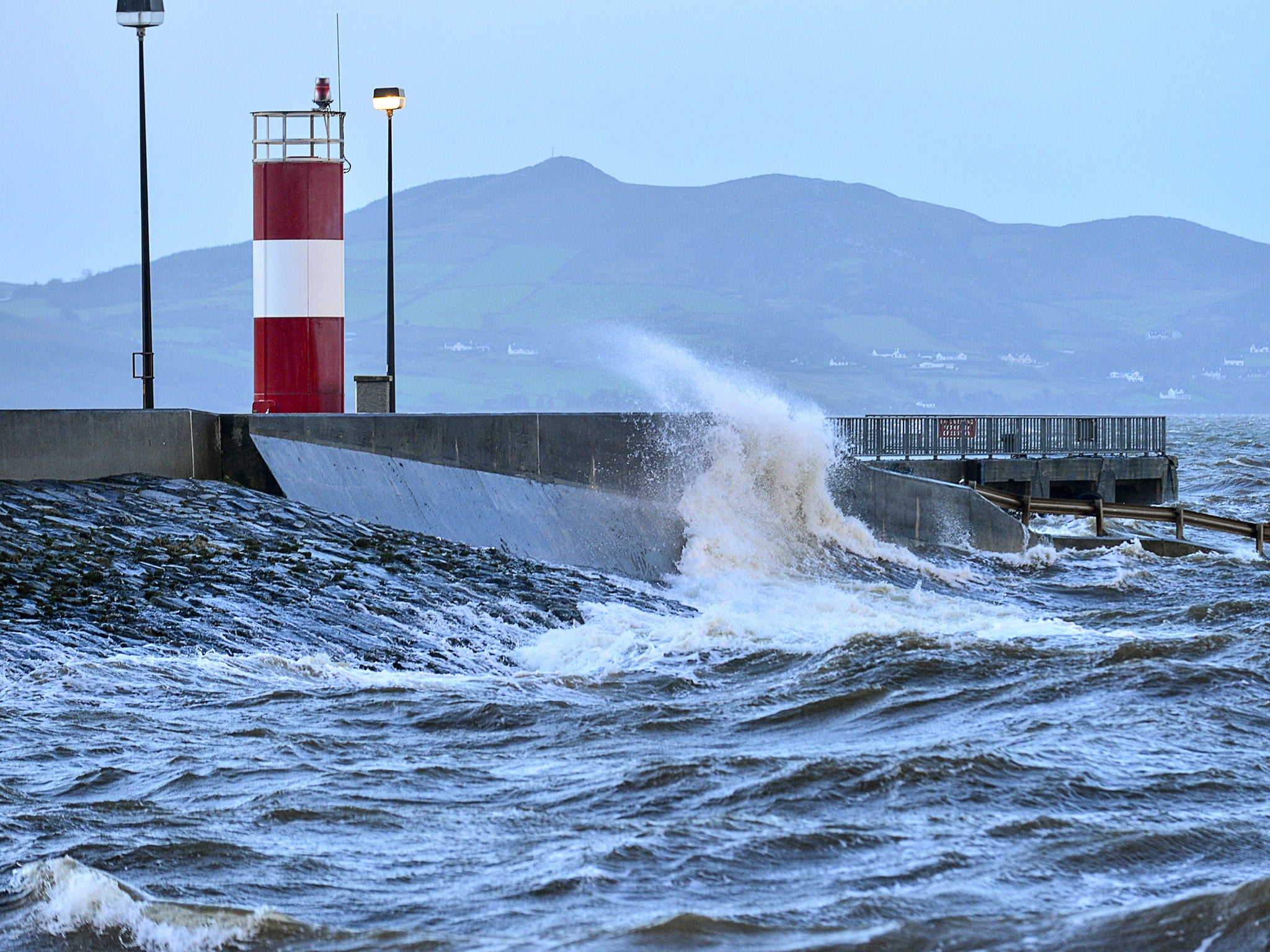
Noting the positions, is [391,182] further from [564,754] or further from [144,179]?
[564,754]

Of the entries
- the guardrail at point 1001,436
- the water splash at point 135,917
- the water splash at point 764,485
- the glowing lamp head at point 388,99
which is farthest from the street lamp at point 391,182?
the water splash at point 135,917

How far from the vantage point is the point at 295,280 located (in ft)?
52.1

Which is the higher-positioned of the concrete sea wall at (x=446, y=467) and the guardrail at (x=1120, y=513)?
the concrete sea wall at (x=446, y=467)

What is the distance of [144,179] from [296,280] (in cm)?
193

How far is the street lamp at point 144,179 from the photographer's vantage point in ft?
48.8

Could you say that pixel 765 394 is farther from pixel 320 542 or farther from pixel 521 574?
pixel 320 542

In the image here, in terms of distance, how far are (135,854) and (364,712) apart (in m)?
2.37

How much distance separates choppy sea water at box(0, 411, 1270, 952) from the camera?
15.1 ft

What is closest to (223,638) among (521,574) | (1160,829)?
(521,574)

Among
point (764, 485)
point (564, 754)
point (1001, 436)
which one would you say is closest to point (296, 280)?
point (764, 485)

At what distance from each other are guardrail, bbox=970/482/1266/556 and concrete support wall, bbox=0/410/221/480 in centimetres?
956

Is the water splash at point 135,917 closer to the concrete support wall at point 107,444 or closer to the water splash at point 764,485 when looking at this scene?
the concrete support wall at point 107,444

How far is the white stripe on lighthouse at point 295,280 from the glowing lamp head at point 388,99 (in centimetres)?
339

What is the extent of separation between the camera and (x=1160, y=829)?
18.0 feet
